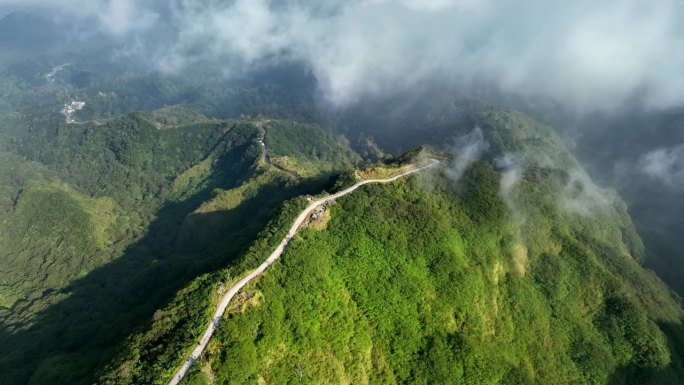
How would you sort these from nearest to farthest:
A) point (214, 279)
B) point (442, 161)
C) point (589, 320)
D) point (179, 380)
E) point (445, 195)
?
point (179, 380)
point (214, 279)
point (589, 320)
point (445, 195)
point (442, 161)

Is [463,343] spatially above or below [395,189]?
below

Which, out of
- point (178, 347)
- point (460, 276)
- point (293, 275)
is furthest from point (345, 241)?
point (178, 347)

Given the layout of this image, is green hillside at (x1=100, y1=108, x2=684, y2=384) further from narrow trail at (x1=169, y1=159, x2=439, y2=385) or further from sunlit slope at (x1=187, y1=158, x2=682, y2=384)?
narrow trail at (x1=169, y1=159, x2=439, y2=385)

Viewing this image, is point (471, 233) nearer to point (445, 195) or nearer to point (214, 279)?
point (445, 195)

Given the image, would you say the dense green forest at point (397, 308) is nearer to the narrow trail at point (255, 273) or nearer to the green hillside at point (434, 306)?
the green hillside at point (434, 306)

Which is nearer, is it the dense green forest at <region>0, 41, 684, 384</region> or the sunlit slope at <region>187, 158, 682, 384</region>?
the dense green forest at <region>0, 41, 684, 384</region>

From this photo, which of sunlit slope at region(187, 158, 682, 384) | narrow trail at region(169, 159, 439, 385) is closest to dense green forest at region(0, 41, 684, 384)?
sunlit slope at region(187, 158, 682, 384)

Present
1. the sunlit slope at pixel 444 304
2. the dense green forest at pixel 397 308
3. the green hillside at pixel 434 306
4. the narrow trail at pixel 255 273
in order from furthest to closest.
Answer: the sunlit slope at pixel 444 304, the dense green forest at pixel 397 308, the green hillside at pixel 434 306, the narrow trail at pixel 255 273

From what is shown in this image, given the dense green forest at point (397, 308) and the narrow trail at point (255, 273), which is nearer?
the narrow trail at point (255, 273)

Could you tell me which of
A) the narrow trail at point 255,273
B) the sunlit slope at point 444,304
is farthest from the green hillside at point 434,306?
the narrow trail at point 255,273
